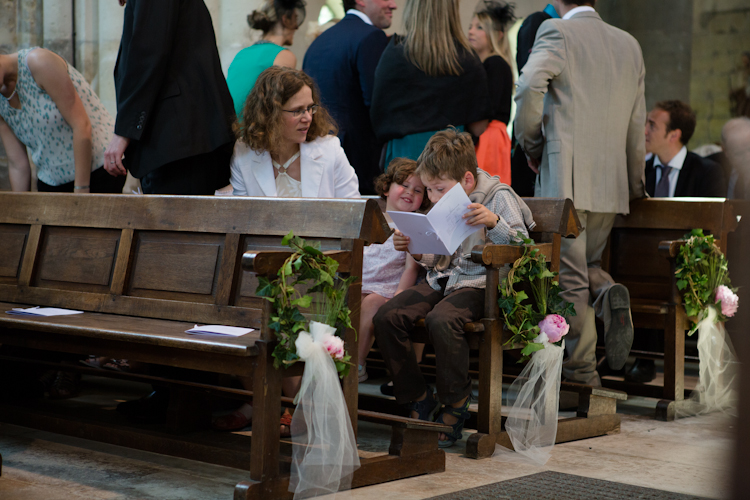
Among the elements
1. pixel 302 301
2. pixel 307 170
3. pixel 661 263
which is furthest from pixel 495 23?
pixel 302 301

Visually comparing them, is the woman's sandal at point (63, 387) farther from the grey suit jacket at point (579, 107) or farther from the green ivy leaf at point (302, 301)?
the grey suit jacket at point (579, 107)

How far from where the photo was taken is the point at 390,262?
3.95m

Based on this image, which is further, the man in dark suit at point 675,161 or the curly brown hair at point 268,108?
the man in dark suit at point 675,161

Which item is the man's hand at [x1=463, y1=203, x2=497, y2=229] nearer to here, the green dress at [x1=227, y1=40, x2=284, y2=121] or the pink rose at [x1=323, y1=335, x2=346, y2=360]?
the pink rose at [x1=323, y1=335, x2=346, y2=360]

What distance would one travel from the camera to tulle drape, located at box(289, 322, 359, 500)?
98.6 inches

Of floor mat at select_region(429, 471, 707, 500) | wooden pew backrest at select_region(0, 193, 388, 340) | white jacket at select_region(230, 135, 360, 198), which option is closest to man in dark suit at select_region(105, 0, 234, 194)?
white jacket at select_region(230, 135, 360, 198)

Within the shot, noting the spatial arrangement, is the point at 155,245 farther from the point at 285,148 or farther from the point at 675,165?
the point at 675,165

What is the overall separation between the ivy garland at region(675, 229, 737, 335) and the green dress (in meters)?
2.55

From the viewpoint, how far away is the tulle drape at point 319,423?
8.21 ft

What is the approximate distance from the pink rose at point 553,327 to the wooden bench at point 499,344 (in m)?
0.15

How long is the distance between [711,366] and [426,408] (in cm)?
170

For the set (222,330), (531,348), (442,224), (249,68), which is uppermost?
(249,68)

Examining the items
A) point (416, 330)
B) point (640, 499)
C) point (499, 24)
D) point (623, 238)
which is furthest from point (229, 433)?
point (499, 24)

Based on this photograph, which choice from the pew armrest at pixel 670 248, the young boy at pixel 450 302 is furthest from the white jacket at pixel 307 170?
the pew armrest at pixel 670 248
